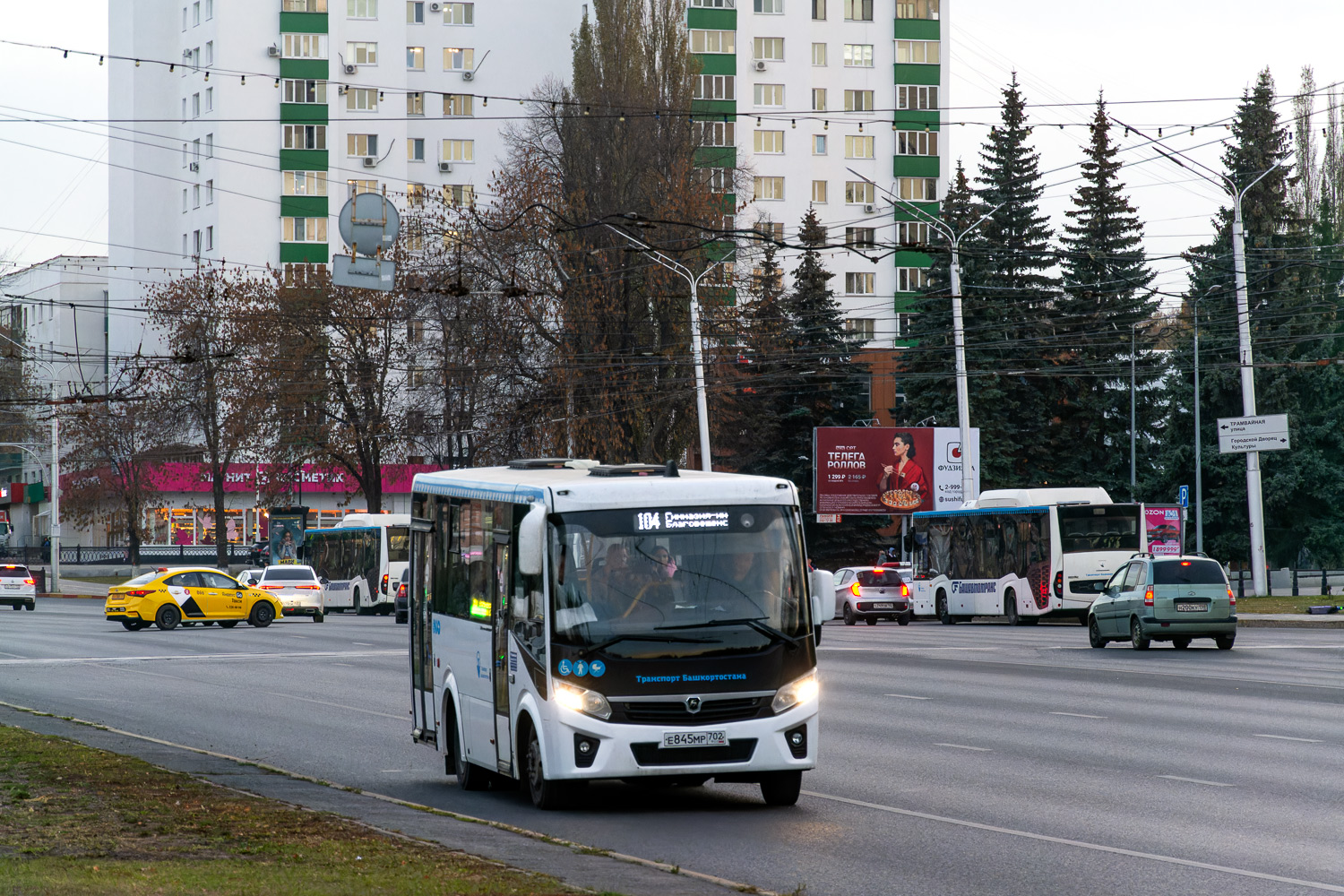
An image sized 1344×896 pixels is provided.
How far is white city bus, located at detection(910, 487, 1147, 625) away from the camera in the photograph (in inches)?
1633

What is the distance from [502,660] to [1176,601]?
1916cm

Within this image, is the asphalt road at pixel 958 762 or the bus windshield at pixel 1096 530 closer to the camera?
the asphalt road at pixel 958 762

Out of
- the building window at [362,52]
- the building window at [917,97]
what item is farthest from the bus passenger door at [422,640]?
the building window at [917,97]

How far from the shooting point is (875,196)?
103m

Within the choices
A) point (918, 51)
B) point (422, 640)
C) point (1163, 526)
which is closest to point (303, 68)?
point (918, 51)

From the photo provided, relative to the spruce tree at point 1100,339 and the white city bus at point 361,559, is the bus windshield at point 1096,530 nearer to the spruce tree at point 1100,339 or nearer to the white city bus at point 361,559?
the white city bus at point 361,559

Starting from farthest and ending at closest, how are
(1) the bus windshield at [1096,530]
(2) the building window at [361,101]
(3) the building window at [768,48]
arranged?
(3) the building window at [768,48] → (2) the building window at [361,101] → (1) the bus windshield at [1096,530]

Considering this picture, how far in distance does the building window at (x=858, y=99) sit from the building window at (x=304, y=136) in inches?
1168

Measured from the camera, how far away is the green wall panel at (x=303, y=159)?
94.7 m

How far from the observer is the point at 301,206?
95188 millimetres

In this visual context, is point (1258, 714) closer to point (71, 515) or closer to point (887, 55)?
point (71, 515)

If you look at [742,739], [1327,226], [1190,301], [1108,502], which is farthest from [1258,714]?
[1327,226]

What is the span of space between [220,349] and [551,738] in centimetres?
6289

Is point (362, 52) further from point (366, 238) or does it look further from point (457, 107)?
point (366, 238)
